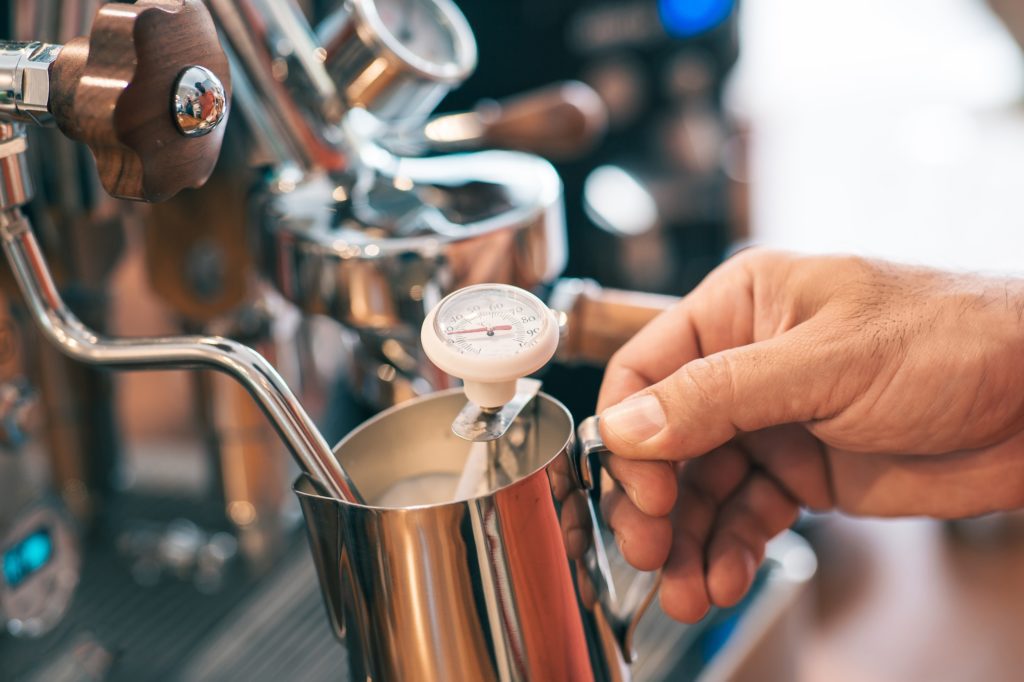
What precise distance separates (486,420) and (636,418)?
0.22ft

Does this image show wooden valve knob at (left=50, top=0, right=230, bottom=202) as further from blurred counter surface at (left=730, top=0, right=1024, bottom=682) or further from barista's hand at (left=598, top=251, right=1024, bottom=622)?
blurred counter surface at (left=730, top=0, right=1024, bottom=682)

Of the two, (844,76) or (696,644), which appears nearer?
(696,644)

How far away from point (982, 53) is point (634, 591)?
6.62ft

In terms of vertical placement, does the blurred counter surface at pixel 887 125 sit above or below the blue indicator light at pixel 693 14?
below

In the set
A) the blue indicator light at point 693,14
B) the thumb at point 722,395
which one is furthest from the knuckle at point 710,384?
the blue indicator light at point 693,14

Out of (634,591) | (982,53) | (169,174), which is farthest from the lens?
(982,53)

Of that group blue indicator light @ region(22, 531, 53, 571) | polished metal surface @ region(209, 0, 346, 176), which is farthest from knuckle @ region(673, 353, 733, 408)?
blue indicator light @ region(22, 531, 53, 571)

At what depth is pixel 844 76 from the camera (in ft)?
7.34

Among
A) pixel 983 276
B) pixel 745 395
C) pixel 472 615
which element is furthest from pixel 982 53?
pixel 472 615

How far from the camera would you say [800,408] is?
44 centimetres

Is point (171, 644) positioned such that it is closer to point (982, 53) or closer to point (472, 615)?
point (472, 615)

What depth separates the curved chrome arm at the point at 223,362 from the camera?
Answer: 1.15ft

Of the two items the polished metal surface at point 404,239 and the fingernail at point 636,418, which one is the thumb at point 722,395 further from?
the polished metal surface at point 404,239

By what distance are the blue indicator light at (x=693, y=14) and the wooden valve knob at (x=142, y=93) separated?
86 cm
